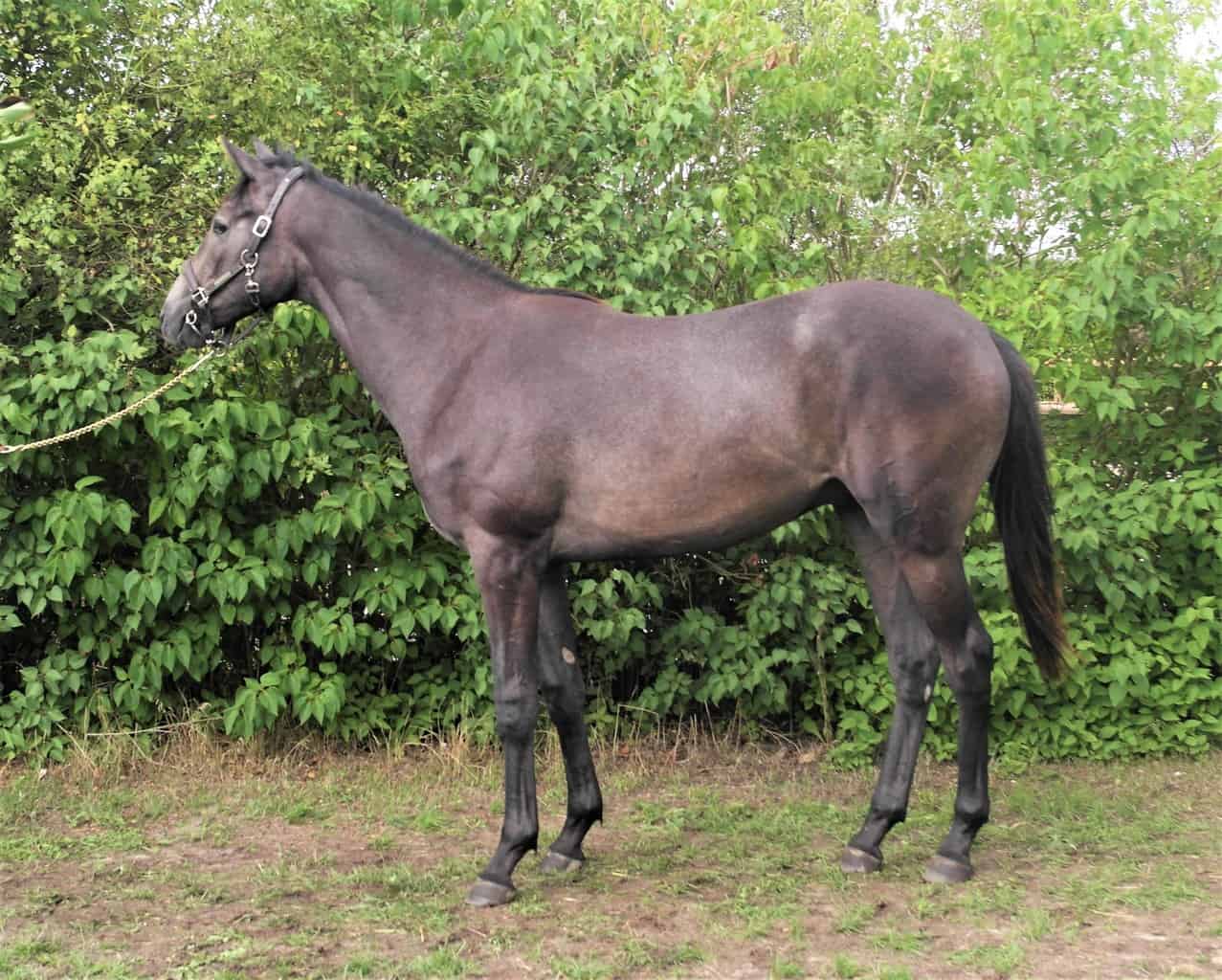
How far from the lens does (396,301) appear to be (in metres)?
4.32

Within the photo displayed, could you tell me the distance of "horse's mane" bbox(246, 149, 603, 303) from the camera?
14.4ft

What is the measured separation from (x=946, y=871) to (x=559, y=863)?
1.40m

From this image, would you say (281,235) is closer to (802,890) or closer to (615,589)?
(615,589)

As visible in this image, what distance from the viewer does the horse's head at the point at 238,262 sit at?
4312 millimetres

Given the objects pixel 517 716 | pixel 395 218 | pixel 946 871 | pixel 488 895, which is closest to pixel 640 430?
pixel 517 716

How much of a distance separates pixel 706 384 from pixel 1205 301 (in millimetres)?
3029

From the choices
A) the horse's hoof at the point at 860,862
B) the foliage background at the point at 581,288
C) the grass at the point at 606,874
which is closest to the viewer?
the grass at the point at 606,874

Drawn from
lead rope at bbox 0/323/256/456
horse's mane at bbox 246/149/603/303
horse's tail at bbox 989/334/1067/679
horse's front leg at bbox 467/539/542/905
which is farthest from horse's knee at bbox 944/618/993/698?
lead rope at bbox 0/323/256/456

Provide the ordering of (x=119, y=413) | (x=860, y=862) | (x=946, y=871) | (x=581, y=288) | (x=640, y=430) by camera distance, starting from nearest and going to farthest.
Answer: (x=640, y=430)
(x=946, y=871)
(x=860, y=862)
(x=119, y=413)
(x=581, y=288)

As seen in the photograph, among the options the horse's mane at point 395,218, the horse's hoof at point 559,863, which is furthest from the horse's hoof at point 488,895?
the horse's mane at point 395,218

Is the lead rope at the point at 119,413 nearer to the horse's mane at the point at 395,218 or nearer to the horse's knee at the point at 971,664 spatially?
the horse's mane at the point at 395,218

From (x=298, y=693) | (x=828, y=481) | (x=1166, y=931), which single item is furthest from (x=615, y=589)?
(x=1166, y=931)

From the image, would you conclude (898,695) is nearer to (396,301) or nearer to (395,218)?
(396,301)

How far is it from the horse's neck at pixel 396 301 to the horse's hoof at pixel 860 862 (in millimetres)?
2183
